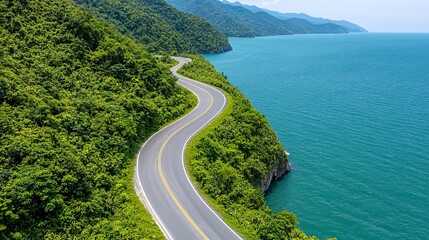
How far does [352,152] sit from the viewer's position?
57344mm

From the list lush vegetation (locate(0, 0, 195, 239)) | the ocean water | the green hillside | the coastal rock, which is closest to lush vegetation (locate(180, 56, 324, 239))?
the green hillside

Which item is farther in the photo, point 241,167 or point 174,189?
point 241,167

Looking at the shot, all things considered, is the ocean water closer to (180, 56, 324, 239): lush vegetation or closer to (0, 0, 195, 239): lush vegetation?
(180, 56, 324, 239): lush vegetation

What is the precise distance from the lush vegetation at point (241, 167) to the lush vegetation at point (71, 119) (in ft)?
26.3

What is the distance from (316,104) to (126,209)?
222 feet

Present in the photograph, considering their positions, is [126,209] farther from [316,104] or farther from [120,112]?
[316,104]

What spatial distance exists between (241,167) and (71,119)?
2341cm

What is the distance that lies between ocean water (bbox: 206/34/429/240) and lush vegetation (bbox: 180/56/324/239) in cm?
536

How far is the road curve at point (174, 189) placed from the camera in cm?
2925

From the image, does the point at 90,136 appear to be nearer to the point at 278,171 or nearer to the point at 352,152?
the point at 278,171

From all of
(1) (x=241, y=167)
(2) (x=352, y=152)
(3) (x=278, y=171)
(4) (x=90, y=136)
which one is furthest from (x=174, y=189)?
(2) (x=352, y=152)

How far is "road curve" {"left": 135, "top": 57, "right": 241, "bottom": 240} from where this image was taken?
2925 cm

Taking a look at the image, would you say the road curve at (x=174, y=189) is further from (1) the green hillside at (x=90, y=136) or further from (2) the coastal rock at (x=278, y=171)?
(2) the coastal rock at (x=278, y=171)

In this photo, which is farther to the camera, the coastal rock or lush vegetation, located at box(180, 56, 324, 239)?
the coastal rock
